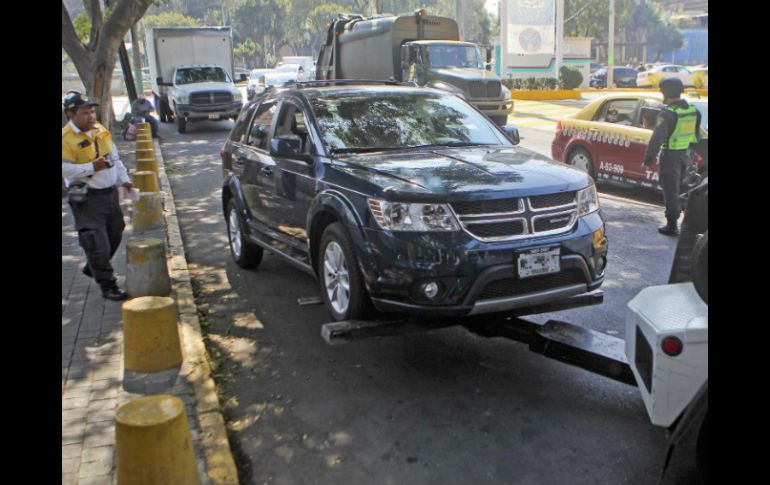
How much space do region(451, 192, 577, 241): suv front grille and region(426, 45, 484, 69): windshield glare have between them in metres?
16.9

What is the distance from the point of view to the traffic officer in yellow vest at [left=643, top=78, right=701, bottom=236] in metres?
8.70

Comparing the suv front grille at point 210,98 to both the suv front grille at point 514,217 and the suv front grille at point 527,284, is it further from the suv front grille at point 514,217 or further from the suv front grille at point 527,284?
the suv front grille at point 527,284

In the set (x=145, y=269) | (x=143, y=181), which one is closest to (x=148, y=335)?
(x=145, y=269)

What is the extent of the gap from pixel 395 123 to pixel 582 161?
6.51 metres

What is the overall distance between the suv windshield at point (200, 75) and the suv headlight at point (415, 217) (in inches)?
831

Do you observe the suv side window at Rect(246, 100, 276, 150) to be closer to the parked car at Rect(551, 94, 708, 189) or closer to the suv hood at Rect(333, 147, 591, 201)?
the suv hood at Rect(333, 147, 591, 201)

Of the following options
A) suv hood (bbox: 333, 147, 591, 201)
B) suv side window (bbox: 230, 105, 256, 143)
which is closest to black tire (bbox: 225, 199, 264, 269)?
suv side window (bbox: 230, 105, 256, 143)

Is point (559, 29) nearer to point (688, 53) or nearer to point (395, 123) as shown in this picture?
point (395, 123)

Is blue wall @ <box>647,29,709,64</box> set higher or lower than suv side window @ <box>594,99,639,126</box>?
higher

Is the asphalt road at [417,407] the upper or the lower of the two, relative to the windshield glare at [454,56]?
lower

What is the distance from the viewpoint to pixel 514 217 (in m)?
4.60

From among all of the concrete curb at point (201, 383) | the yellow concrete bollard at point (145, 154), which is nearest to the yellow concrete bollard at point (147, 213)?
the concrete curb at point (201, 383)

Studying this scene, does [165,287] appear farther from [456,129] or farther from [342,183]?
[456,129]

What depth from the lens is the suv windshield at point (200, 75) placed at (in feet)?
79.8
